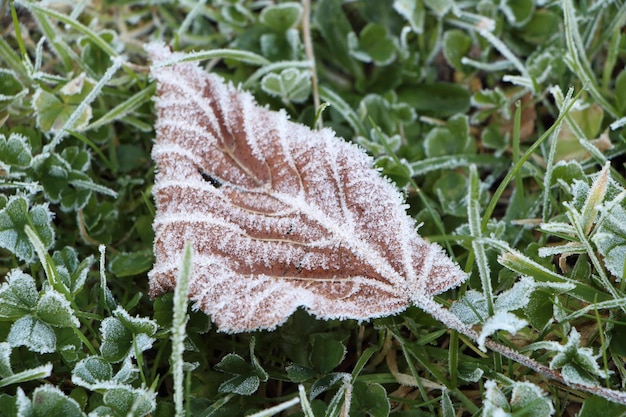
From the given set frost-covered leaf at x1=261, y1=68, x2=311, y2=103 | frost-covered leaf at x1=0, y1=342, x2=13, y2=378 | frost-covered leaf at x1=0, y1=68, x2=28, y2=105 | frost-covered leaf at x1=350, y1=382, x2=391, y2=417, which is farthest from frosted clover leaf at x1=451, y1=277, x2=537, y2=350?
frost-covered leaf at x1=0, y1=68, x2=28, y2=105

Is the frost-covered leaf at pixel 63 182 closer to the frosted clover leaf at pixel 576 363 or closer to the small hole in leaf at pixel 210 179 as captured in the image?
the small hole in leaf at pixel 210 179

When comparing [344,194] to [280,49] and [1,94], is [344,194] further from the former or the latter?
[1,94]

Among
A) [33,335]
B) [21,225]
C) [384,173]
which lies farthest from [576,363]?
[21,225]

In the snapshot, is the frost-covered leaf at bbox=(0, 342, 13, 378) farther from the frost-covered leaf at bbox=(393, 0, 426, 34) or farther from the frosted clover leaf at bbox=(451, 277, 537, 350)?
the frost-covered leaf at bbox=(393, 0, 426, 34)

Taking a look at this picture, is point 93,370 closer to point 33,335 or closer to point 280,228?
point 33,335

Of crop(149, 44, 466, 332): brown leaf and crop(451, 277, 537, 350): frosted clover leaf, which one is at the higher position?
crop(149, 44, 466, 332): brown leaf
